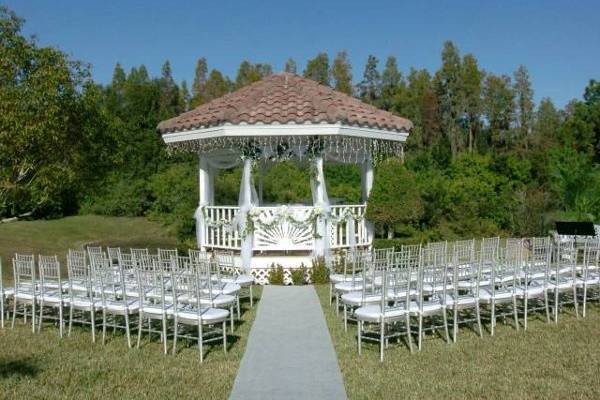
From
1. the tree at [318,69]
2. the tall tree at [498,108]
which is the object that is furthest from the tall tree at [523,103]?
the tree at [318,69]

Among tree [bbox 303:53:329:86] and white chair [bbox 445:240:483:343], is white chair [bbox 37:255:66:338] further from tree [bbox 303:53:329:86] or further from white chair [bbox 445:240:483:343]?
tree [bbox 303:53:329:86]

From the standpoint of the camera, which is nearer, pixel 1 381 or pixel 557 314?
pixel 1 381

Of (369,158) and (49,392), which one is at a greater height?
(369,158)

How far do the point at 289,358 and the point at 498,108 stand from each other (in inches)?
1597

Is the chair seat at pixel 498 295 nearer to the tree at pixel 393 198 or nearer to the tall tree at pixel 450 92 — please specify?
the tree at pixel 393 198

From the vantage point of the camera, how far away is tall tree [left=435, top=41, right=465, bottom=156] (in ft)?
146

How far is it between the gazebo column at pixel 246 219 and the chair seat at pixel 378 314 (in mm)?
6431

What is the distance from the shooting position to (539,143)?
42031mm

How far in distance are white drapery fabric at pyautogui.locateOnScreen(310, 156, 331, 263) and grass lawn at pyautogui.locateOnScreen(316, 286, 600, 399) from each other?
4.90 metres

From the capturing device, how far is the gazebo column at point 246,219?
46.6ft

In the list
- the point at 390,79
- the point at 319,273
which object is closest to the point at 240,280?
the point at 319,273

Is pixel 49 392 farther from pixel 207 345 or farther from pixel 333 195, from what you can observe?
pixel 333 195

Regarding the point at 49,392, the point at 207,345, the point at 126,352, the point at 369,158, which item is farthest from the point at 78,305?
the point at 369,158

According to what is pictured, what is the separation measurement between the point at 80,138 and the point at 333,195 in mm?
13227
